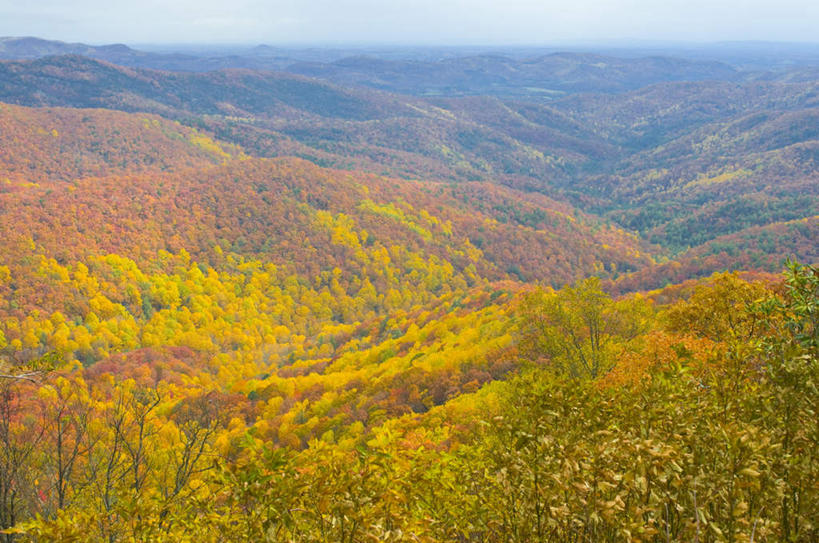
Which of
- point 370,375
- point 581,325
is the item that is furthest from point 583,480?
point 370,375

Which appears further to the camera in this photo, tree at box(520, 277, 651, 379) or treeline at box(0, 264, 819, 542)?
tree at box(520, 277, 651, 379)

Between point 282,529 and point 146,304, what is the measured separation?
132 m

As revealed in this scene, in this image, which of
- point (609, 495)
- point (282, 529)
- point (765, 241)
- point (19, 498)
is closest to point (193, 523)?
point (282, 529)

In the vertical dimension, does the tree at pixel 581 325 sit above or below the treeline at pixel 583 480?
below

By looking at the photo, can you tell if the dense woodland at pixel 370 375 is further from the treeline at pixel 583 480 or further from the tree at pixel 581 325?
the tree at pixel 581 325

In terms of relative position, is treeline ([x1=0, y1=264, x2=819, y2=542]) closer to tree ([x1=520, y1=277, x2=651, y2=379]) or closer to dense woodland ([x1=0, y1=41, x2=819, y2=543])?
dense woodland ([x1=0, y1=41, x2=819, y2=543])

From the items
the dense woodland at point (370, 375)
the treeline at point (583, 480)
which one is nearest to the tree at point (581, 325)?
the dense woodland at point (370, 375)

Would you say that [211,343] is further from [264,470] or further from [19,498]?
[264,470]

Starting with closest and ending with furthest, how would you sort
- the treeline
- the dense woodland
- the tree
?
the treeline → the dense woodland → the tree

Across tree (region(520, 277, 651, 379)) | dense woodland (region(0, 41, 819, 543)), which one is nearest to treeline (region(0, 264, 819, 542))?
dense woodland (region(0, 41, 819, 543))

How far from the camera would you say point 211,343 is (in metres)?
118

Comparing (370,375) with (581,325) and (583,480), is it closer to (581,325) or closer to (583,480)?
(581,325)

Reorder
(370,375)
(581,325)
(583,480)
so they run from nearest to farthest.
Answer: (583,480) < (581,325) < (370,375)

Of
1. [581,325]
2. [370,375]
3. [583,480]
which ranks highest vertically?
[583,480]
